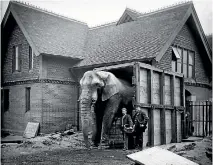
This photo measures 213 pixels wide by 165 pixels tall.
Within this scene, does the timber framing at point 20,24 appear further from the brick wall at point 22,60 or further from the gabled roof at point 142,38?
the gabled roof at point 142,38

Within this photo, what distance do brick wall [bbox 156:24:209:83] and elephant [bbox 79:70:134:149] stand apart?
4279 mm

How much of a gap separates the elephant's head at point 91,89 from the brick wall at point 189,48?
188 inches

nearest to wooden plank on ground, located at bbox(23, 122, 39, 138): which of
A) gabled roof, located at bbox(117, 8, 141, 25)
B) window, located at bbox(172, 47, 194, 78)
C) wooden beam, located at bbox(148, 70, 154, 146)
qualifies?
wooden beam, located at bbox(148, 70, 154, 146)

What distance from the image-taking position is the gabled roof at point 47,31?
1633 centimetres

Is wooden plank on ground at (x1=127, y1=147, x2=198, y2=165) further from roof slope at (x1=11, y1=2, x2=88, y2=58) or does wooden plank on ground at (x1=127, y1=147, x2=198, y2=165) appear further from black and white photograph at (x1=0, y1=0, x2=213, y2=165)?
roof slope at (x1=11, y1=2, x2=88, y2=58)

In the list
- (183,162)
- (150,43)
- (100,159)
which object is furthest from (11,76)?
(183,162)

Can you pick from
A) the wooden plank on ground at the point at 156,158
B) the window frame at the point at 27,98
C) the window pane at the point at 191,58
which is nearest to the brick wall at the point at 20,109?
the window frame at the point at 27,98

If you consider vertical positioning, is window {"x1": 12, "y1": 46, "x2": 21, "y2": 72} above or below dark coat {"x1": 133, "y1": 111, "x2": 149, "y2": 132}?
above

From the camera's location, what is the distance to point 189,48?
1745 centimetres

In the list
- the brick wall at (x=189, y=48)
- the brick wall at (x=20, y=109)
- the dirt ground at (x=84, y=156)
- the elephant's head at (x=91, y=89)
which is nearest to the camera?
the dirt ground at (x=84, y=156)

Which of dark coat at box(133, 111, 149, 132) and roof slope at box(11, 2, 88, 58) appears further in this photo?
roof slope at box(11, 2, 88, 58)

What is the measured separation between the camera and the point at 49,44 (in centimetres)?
1670

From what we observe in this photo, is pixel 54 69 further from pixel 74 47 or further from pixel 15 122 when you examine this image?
pixel 15 122

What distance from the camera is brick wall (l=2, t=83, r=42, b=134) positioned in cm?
1620
